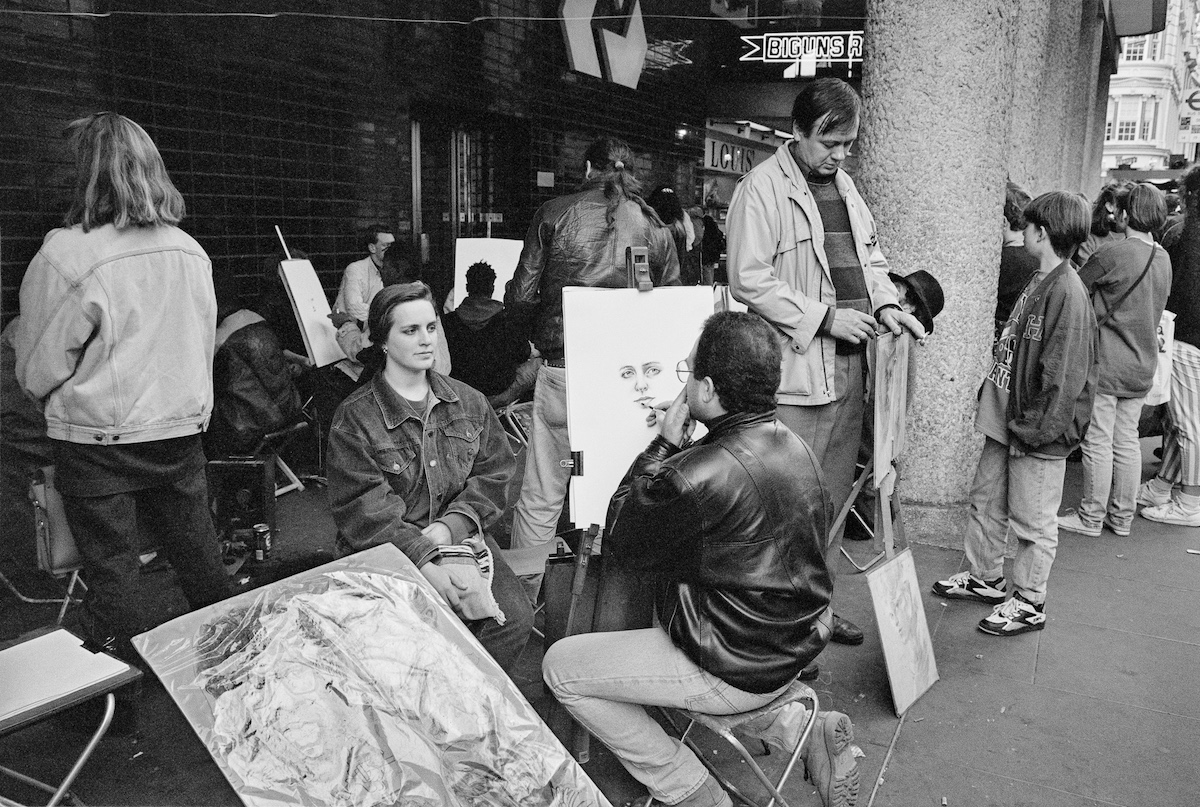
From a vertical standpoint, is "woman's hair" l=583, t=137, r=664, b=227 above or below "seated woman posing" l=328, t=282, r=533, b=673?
above

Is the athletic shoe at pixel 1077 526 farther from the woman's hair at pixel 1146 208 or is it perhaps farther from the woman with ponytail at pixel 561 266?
the woman with ponytail at pixel 561 266

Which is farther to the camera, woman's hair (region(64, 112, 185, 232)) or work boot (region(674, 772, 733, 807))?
woman's hair (region(64, 112, 185, 232))

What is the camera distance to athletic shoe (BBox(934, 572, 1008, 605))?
4445 mm

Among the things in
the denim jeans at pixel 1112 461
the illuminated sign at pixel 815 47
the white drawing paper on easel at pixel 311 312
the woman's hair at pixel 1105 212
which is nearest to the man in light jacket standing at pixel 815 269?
the denim jeans at pixel 1112 461

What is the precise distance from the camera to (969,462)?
17.4 ft

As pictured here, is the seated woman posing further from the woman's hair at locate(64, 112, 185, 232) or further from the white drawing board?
the white drawing board

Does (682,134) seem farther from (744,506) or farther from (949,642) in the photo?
(744,506)

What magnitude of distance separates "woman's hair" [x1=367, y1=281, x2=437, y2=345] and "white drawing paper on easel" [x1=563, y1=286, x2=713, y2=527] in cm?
50

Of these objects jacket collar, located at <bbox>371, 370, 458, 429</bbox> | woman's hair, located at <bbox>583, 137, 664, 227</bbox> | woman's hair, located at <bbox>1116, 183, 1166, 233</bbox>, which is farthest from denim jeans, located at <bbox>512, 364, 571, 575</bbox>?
woman's hair, located at <bbox>1116, 183, 1166, 233</bbox>

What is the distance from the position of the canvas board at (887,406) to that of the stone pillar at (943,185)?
1559 mm

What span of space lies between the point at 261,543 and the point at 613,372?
193 centimetres

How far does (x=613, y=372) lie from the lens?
340cm

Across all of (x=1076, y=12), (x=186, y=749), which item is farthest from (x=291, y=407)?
(x=1076, y=12)

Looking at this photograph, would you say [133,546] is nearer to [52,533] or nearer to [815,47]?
[52,533]
